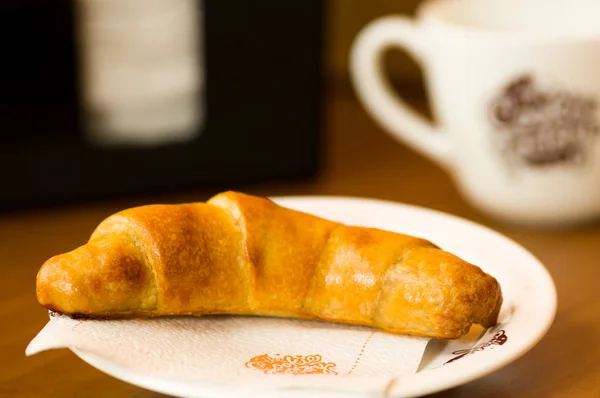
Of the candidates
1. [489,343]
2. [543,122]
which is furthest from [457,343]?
[543,122]

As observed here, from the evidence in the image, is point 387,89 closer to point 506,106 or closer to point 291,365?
point 506,106

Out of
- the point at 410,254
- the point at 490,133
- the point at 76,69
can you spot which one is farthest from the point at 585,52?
the point at 76,69

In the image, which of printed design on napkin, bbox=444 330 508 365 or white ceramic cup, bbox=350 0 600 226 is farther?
white ceramic cup, bbox=350 0 600 226

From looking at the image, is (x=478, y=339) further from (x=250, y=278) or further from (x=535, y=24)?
(x=535, y=24)

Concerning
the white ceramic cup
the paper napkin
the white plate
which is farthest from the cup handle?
the paper napkin

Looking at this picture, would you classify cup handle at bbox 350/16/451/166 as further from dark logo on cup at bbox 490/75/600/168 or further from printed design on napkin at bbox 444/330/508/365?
printed design on napkin at bbox 444/330/508/365
